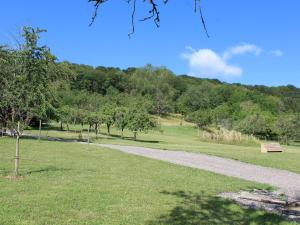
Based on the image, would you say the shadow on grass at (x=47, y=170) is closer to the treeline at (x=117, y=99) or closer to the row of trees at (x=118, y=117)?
the treeline at (x=117, y=99)

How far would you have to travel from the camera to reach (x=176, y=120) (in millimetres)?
107250

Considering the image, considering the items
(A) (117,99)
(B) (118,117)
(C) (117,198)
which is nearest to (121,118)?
(B) (118,117)

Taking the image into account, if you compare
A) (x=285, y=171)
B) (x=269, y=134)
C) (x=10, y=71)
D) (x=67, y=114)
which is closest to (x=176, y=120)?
(x=269, y=134)

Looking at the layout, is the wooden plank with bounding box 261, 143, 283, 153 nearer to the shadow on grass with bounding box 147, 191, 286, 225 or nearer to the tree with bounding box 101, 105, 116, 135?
the tree with bounding box 101, 105, 116, 135

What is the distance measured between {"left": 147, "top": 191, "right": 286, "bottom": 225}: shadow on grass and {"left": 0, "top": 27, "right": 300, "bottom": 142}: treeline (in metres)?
6.27

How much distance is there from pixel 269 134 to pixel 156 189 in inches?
3034

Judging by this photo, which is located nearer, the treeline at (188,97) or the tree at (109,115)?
the tree at (109,115)

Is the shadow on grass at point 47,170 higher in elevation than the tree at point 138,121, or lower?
lower

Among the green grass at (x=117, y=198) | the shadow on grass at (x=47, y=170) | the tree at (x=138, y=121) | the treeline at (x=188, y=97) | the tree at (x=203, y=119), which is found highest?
the treeline at (x=188, y=97)

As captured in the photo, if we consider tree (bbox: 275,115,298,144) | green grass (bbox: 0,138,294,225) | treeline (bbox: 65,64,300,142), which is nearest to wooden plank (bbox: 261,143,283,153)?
green grass (bbox: 0,138,294,225)

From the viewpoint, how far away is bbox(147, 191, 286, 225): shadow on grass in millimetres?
7965

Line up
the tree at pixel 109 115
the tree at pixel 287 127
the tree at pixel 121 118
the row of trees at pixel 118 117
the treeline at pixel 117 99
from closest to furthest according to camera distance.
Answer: the treeline at pixel 117 99 → the row of trees at pixel 118 117 → the tree at pixel 121 118 → the tree at pixel 109 115 → the tree at pixel 287 127

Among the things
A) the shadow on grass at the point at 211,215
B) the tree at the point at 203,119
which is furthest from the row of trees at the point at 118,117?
the tree at the point at 203,119

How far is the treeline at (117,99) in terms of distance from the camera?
13.3 m
